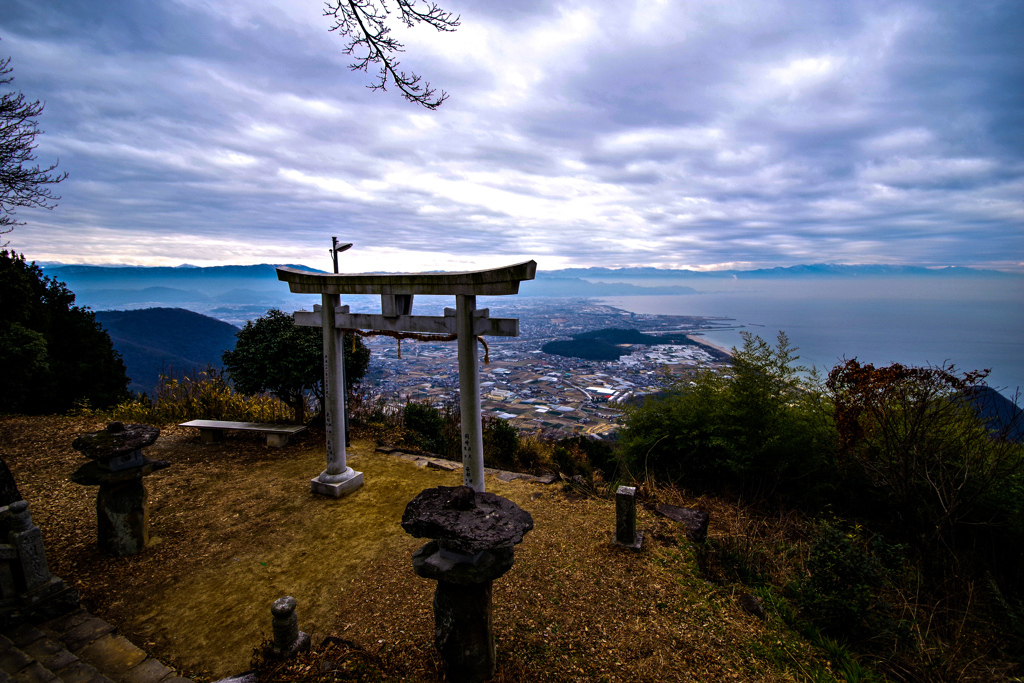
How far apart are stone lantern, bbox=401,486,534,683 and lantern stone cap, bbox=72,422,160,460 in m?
3.58

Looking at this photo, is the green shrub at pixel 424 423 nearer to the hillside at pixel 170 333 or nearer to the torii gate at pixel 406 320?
the torii gate at pixel 406 320

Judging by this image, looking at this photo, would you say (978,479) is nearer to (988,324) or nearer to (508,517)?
(508,517)

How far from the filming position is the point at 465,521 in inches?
104

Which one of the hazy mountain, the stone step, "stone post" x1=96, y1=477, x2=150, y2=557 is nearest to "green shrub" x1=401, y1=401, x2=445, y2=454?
"stone post" x1=96, y1=477, x2=150, y2=557

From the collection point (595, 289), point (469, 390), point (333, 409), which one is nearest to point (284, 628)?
point (469, 390)

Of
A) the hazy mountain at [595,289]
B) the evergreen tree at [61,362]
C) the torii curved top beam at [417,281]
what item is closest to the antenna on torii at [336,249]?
the torii curved top beam at [417,281]

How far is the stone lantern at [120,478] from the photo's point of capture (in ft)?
14.0

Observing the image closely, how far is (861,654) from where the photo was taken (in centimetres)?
369

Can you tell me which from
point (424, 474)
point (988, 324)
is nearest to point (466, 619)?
point (424, 474)

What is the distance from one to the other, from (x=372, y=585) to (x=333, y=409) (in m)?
2.74

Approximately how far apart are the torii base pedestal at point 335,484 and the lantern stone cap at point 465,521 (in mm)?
3865

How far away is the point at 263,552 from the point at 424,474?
8.76ft

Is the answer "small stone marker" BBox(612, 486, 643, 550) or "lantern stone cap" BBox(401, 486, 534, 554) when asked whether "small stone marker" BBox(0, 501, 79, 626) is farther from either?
"small stone marker" BBox(612, 486, 643, 550)

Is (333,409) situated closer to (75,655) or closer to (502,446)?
(75,655)
